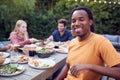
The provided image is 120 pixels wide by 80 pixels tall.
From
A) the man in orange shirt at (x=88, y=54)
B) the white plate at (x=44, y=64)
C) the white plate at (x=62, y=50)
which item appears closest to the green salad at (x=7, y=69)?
the white plate at (x=44, y=64)

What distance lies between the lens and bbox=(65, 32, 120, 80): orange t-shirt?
1.44 m

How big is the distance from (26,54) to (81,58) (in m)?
1.07

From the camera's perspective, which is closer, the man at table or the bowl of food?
the bowl of food

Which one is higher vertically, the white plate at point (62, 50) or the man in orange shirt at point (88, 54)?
the man in orange shirt at point (88, 54)

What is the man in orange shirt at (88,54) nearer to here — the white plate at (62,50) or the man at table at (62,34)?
the white plate at (62,50)

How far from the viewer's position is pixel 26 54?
97.6 inches

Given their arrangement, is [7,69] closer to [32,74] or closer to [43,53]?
[32,74]

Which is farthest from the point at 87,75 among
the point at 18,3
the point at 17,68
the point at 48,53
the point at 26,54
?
the point at 18,3

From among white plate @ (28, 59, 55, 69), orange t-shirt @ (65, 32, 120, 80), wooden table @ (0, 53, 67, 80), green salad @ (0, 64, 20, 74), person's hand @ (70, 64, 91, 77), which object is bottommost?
wooden table @ (0, 53, 67, 80)

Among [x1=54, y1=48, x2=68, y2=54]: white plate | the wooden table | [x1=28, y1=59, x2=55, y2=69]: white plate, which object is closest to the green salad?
the wooden table

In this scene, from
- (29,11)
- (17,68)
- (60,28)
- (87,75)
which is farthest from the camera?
(29,11)

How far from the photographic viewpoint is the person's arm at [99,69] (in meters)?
1.41

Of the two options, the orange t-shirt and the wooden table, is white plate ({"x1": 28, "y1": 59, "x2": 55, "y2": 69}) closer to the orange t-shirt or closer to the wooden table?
the wooden table

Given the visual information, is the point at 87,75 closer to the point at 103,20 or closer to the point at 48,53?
the point at 48,53
